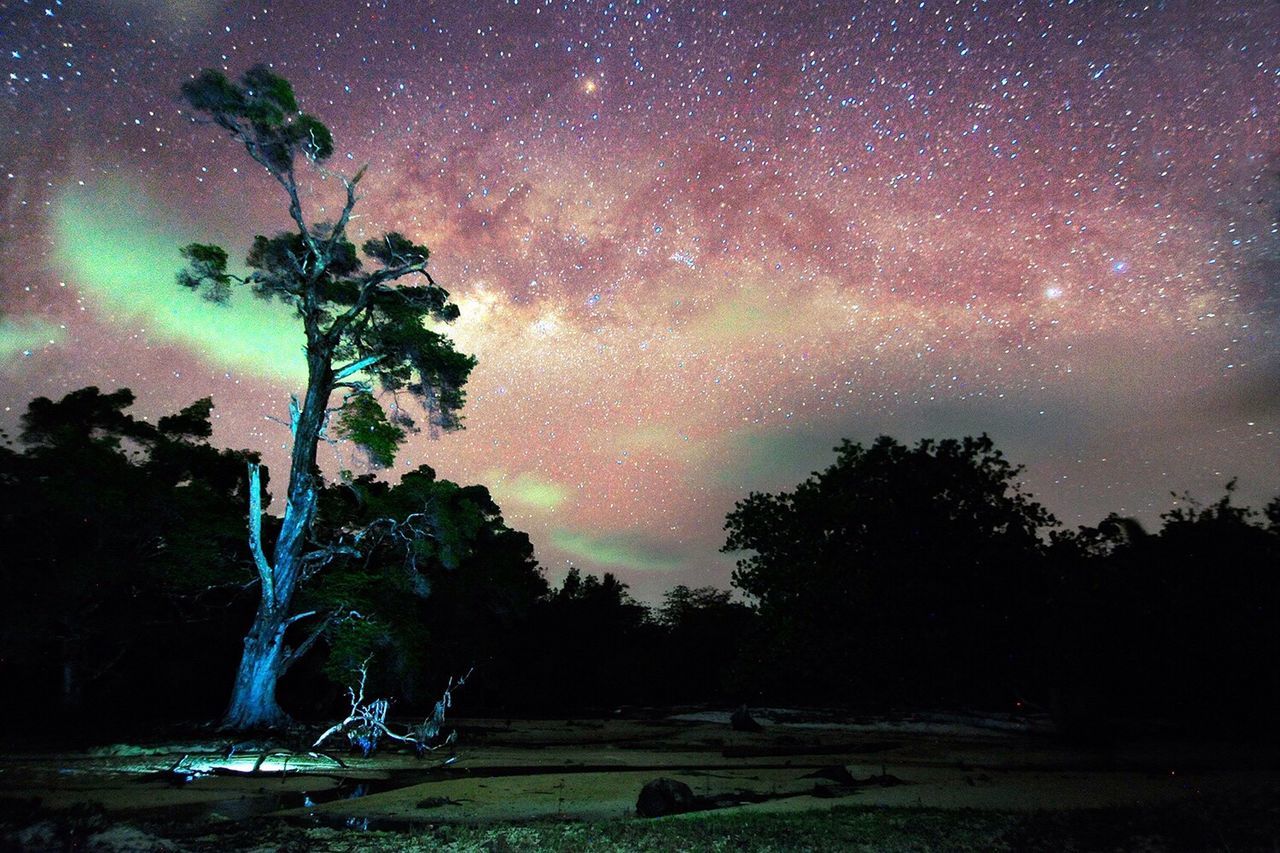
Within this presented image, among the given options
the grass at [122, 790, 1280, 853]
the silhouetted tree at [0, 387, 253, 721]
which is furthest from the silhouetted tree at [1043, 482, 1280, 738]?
the silhouetted tree at [0, 387, 253, 721]

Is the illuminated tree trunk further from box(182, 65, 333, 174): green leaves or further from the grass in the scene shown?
the grass

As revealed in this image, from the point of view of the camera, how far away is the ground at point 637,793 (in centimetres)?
695

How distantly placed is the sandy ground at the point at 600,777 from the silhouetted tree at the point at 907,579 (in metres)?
4.34

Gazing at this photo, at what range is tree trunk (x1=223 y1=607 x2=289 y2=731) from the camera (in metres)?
19.0

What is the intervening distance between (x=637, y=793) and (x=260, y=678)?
13625mm

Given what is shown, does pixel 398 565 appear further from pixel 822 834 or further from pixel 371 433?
pixel 822 834

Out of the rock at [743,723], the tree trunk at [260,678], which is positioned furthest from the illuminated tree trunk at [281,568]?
the rock at [743,723]

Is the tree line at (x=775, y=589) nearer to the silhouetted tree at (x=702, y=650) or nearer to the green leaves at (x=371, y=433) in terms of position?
the green leaves at (x=371, y=433)

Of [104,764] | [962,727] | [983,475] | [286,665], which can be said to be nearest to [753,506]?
[983,475]

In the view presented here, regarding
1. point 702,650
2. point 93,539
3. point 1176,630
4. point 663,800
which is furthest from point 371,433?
point 702,650

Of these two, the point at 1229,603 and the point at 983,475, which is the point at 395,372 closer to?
the point at 983,475

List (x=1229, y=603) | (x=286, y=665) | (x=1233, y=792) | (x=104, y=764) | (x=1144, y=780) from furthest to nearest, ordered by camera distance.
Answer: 1. (x=1229, y=603)
2. (x=286, y=665)
3. (x=104, y=764)
4. (x=1144, y=780)
5. (x=1233, y=792)

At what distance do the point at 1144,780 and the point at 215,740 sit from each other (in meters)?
19.3

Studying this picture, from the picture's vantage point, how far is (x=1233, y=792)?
33.0ft
